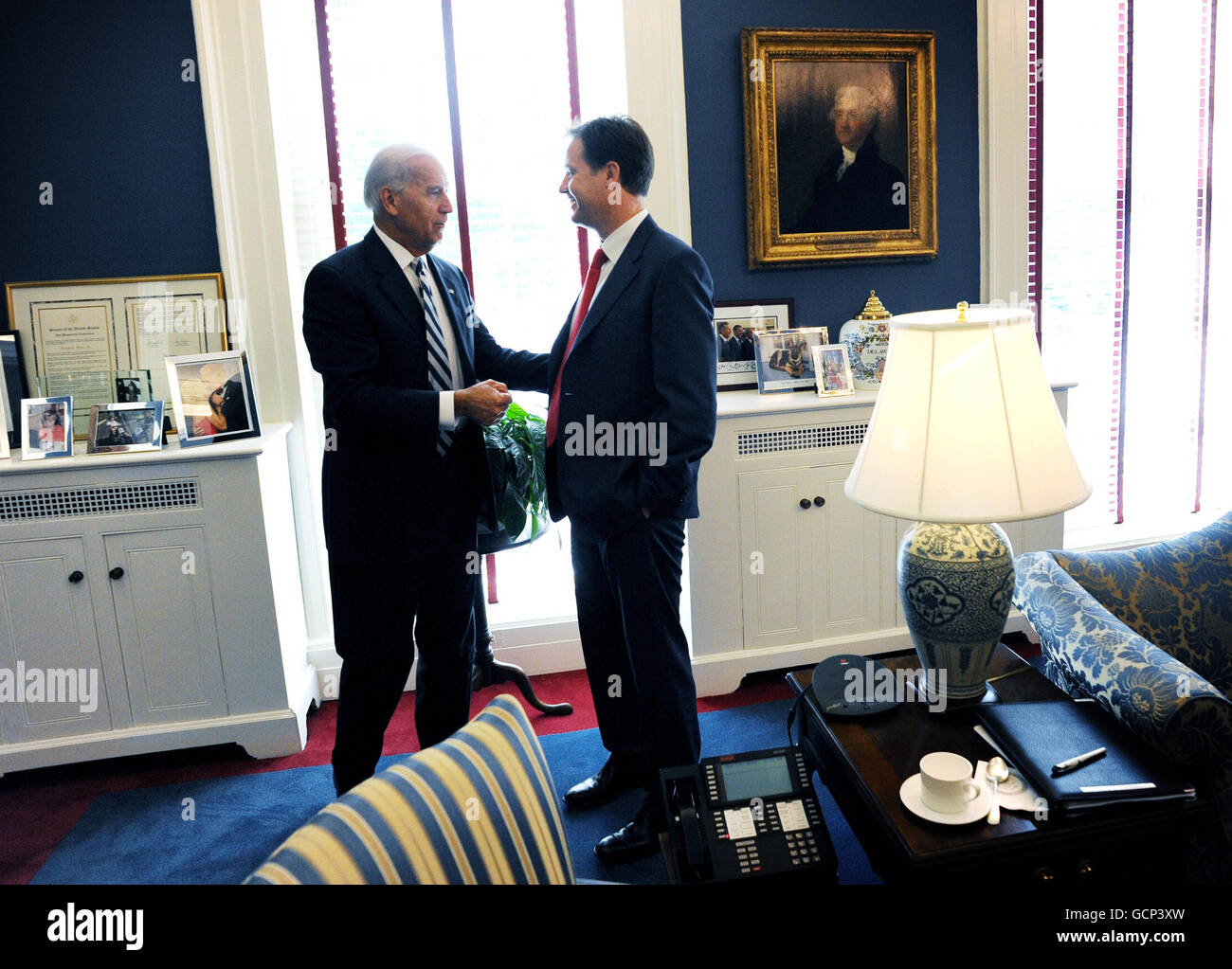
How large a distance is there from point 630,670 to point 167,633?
143 cm

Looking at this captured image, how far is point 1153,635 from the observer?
6.80 feet

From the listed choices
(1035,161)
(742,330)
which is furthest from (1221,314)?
(742,330)

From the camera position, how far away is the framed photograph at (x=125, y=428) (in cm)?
272

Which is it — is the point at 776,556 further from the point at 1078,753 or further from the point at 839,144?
the point at 1078,753

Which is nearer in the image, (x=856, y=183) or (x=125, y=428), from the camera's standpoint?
(x=125, y=428)

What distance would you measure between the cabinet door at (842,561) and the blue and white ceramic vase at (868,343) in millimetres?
383

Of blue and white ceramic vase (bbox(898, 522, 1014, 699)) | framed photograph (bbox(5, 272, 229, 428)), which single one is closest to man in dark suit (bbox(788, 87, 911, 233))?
blue and white ceramic vase (bbox(898, 522, 1014, 699))

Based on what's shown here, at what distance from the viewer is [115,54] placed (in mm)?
2857

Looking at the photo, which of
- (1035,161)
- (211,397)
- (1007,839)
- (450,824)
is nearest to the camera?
(450,824)

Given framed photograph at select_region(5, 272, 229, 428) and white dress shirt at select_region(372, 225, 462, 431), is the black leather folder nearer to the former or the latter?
white dress shirt at select_region(372, 225, 462, 431)

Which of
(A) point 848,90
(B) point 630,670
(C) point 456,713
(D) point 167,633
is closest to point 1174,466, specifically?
(A) point 848,90

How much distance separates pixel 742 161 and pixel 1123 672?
89.6 inches

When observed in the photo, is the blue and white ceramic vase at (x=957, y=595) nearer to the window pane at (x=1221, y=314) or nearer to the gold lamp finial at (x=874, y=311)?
the gold lamp finial at (x=874, y=311)
